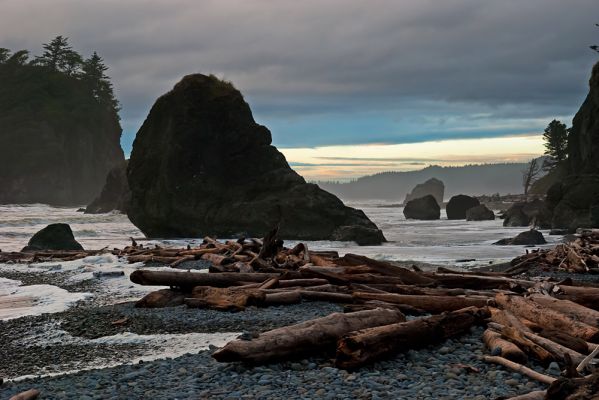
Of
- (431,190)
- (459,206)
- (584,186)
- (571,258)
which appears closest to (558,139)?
(459,206)

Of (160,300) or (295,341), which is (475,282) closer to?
(160,300)

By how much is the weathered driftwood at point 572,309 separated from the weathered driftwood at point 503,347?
1224 mm

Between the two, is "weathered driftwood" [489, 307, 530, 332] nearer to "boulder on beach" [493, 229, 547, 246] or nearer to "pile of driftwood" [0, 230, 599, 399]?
"pile of driftwood" [0, 230, 599, 399]

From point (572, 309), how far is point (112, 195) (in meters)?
67.9

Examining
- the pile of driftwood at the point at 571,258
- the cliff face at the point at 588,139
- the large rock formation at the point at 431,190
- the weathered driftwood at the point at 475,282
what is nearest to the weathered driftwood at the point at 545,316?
the weathered driftwood at the point at 475,282

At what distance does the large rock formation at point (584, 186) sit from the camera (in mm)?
37500

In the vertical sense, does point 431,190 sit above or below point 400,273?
above

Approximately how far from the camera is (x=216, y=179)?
41219mm

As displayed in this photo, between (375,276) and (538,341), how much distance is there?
5.15 metres

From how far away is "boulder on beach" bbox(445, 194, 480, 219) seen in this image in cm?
6388

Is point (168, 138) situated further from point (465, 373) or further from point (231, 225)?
point (465, 373)

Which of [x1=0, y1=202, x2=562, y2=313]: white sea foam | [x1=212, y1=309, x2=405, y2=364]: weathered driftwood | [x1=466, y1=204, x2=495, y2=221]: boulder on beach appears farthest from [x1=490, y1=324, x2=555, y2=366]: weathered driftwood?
[x1=466, y1=204, x2=495, y2=221]: boulder on beach

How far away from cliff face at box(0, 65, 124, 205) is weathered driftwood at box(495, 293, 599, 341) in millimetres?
93387

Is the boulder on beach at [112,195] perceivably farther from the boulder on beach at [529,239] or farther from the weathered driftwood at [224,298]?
the weathered driftwood at [224,298]
